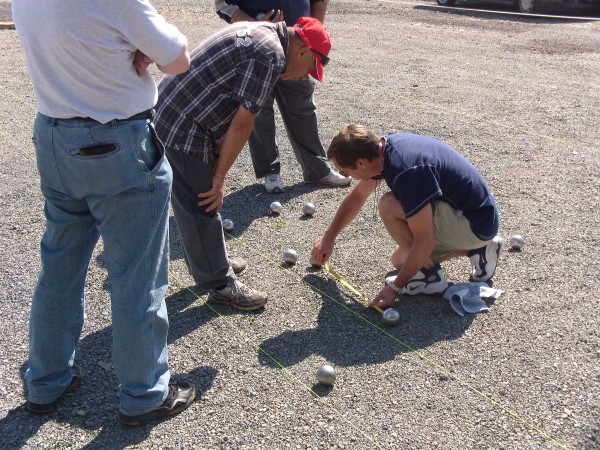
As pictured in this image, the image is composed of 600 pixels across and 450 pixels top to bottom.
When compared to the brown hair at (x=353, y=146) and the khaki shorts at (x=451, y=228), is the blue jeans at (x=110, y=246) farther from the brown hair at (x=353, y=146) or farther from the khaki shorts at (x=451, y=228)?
the khaki shorts at (x=451, y=228)

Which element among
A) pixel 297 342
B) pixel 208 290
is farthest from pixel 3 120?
pixel 297 342

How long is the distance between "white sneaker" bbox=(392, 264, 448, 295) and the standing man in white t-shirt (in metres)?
1.58

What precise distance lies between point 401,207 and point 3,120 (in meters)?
5.39

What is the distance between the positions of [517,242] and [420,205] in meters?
1.27

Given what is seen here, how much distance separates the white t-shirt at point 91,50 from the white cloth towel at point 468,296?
2224mm

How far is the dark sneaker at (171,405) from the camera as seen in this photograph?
9.91 ft

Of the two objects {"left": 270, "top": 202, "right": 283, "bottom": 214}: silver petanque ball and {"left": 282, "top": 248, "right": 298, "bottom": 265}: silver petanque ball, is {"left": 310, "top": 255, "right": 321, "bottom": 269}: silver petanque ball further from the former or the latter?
{"left": 270, "top": 202, "right": 283, "bottom": 214}: silver petanque ball

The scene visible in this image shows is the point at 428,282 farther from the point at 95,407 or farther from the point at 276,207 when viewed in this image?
the point at 95,407

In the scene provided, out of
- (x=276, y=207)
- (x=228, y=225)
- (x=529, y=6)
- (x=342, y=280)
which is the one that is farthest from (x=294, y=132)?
(x=529, y=6)

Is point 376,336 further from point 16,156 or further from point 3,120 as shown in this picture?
point 3,120

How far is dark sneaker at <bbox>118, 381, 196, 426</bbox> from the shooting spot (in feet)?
9.91

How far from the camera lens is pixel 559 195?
18.1 ft

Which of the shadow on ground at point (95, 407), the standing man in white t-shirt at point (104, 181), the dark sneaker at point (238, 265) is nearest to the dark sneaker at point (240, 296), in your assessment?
the shadow on ground at point (95, 407)

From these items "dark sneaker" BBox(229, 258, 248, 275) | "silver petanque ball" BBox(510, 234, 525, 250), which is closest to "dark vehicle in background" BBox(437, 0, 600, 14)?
"silver petanque ball" BBox(510, 234, 525, 250)
